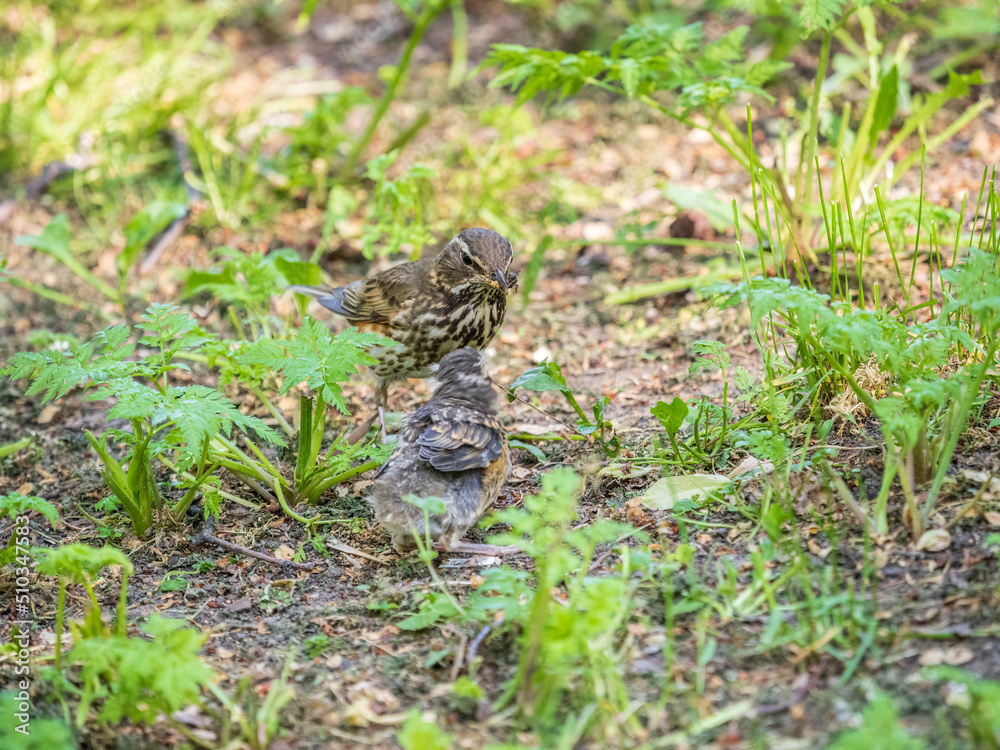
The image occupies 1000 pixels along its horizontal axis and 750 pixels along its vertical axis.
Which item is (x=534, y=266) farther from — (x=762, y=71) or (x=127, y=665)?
(x=127, y=665)

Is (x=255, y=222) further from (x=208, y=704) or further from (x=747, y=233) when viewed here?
(x=208, y=704)

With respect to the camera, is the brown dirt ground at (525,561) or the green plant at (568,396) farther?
the green plant at (568,396)

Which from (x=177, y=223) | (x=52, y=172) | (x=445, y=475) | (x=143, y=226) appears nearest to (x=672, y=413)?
(x=445, y=475)

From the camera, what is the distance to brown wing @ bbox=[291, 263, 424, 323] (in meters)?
4.98

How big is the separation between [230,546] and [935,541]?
2.72 metres

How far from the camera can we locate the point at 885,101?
520 cm

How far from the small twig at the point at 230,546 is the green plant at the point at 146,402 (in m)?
0.11

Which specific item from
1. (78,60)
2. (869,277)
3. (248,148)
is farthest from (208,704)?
(78,60)

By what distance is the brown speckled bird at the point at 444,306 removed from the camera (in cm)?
470

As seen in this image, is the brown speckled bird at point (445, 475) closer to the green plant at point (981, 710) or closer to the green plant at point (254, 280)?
the green plant at point (254, 280)

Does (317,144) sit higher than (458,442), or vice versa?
(317,144)

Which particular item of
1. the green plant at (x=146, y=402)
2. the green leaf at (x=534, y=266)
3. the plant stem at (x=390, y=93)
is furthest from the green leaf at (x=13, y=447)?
the plant stem at (x=390, y=93)

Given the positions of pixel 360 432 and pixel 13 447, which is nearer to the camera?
pixel 13 447

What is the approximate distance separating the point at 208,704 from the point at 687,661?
1.50 meters
